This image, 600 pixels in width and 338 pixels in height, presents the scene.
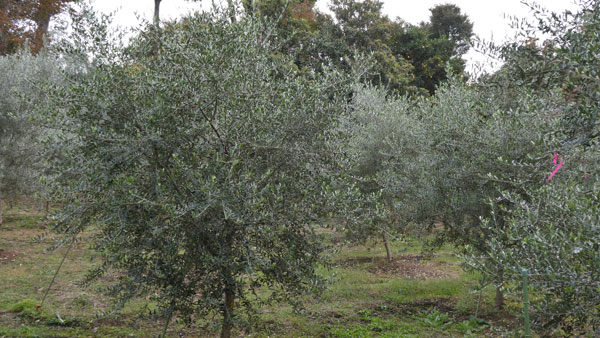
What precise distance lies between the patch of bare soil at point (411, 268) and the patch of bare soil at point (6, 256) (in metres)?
9.84

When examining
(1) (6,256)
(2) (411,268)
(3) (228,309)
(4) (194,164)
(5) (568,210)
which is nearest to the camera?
(5) (568,210)

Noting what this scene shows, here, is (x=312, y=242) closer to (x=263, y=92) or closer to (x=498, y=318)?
(x=263, y=92)

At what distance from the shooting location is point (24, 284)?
985 centimetres

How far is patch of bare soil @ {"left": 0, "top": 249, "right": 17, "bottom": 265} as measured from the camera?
11863mm

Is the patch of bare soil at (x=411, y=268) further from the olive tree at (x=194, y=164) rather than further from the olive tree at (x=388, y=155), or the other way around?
the olive tree at (x=194, y=164)

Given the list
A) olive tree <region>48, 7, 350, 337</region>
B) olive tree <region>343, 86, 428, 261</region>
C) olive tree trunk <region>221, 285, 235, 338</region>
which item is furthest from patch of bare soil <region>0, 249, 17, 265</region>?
olive tree trunk <region>221, 285, 235, 338</region>

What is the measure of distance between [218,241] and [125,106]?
1.81 metres

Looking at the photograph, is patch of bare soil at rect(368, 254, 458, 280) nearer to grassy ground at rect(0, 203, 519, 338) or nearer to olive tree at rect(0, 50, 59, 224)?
grassy ground at rect(0, 203, 519, 338)

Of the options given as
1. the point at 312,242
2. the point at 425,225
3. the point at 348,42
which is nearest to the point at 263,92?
the point at 312,242

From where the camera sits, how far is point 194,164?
490 centimetres

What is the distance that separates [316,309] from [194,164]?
201 inches

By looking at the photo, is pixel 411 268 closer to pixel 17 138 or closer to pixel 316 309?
pixel 316 309

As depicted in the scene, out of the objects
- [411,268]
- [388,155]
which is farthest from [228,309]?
[411,268]

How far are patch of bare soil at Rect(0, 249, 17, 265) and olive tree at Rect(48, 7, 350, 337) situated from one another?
27.2 feet
